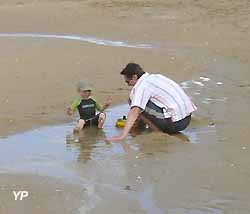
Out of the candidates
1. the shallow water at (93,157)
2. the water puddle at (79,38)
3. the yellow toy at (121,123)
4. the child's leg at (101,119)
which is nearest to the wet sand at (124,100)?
the shallow water at (93,157)

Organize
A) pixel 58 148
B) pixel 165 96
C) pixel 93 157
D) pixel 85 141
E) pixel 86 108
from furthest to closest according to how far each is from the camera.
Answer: pixel 86 108 → pixel 165 96 → pixel 85 141 → pixel 58 148 → pixel 93 157

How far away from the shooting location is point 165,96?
29.6 feet

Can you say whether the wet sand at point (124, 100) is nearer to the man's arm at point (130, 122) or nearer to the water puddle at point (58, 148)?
the water puddle at point (58, 148)

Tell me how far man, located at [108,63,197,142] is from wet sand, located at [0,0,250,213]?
0.23 meters

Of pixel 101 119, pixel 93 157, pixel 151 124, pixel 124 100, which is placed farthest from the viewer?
pixel 124 100

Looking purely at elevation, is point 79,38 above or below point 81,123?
below

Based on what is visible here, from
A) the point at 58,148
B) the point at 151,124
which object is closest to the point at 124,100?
the point at 151,124

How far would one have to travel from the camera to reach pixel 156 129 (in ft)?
30.0

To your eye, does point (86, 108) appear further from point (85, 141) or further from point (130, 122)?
point (130, 122)

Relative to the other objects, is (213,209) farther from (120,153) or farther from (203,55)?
(203,55)

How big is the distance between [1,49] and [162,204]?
9538 millimetres

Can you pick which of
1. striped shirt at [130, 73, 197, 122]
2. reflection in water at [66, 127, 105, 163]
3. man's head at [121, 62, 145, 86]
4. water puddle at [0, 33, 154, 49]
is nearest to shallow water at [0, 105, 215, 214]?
reflection in water at [66, 127, 105, 163]

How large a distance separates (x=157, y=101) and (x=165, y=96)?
0.12 metres

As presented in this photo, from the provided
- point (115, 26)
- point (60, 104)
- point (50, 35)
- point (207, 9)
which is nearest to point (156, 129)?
point (60, 104)
